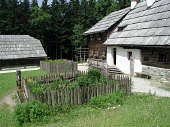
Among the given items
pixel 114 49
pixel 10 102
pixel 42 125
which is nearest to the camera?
pixel 42 125

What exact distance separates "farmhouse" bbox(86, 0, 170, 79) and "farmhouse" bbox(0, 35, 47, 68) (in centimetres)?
1287

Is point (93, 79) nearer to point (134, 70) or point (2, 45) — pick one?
point (134, 70)

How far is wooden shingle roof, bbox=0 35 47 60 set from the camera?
81.4 feet

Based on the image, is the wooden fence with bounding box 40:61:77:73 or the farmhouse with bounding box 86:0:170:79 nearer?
the farmhouse with bounding box 86:0:170:79

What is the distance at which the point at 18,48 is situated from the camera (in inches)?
1025

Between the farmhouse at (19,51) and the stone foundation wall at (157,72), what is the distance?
17208 mm

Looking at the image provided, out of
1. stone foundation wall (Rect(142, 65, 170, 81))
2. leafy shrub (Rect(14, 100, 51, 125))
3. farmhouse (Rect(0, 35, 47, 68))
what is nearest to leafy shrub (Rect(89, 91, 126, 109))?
leafy shrub (Rect(14, 100, 51, 125))

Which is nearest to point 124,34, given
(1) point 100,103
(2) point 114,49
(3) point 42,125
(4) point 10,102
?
(2) point 114,49

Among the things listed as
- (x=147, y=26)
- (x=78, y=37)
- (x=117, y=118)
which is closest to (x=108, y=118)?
(x=117, y=118)

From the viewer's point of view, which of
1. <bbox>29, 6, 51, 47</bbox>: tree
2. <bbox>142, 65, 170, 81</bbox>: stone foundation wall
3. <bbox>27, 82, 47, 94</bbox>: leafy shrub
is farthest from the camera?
<bbox>29, 6, 51, 47</bbox>: tree

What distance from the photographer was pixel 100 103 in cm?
762

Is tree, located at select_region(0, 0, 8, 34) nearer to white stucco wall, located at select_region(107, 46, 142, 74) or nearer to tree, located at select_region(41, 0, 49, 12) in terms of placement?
tree, located at select_region(41, 0, 49, 12)

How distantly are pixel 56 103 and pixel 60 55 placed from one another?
3656 centimetres

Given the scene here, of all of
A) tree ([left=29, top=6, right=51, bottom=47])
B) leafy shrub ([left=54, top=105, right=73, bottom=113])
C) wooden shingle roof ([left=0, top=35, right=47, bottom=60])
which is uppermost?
tree ([left=29, top=6, right=51, bottom=47])
